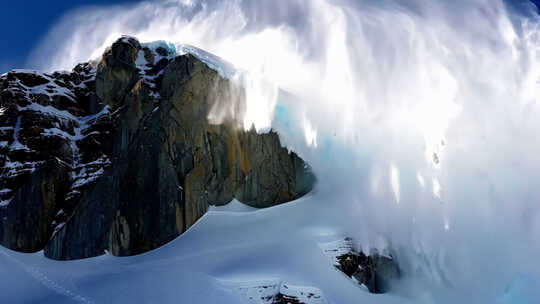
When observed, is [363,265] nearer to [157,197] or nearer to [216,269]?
[216,269]

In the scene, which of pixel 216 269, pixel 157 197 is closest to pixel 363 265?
pixel 216 269

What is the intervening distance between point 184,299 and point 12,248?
17.6 meters

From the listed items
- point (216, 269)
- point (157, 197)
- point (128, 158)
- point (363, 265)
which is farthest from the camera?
point (128, 158)

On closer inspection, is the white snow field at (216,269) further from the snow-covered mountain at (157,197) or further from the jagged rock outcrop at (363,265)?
the jagged rock outcrop at (363,265)

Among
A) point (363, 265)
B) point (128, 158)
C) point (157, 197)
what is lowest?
point (363, 265)

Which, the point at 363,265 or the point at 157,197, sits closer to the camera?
the point at 363,265

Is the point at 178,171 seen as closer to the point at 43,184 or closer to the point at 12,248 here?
the point at 43,184

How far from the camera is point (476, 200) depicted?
3219 centimetres

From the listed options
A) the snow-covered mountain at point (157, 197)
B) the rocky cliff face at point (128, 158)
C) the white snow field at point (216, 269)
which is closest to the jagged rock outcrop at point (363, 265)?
the snow-covered mountain at point (157, 197)

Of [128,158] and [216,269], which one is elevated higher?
[128,158]

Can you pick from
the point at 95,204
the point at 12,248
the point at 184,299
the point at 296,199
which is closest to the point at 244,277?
the point at 184,299

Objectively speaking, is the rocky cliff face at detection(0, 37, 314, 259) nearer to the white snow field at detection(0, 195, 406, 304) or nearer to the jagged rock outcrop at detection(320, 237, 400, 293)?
the white snow field at detection(0, 195, 406, 304)

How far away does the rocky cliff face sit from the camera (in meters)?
30.9

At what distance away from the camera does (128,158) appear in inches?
1294
